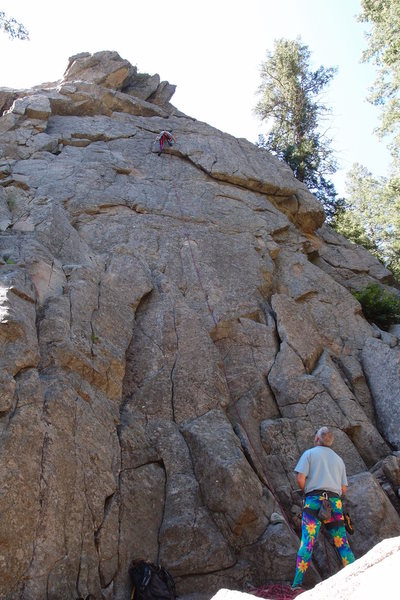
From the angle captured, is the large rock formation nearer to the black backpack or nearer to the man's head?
the black backpack

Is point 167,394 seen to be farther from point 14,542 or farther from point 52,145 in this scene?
point 52,145

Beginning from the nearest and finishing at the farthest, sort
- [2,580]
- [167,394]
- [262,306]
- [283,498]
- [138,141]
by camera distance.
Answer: [2,580] → [283,498] → [167,394] → [262,306] → [138,141]

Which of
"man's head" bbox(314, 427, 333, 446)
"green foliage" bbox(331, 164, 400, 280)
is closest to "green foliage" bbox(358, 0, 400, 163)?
"green foliage" bbox(331, 164, 400, 280)

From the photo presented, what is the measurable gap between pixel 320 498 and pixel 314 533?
44cm

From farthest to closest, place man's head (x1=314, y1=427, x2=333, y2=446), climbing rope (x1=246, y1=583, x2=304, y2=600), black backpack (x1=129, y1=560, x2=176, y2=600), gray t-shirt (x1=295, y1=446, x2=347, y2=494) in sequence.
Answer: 1. man's head (x1=314, y1=427, x2=333, y2=446)
2. gray t-shirt (x1=295, y1=446, x2=347, y2=494)
3. climbing rope (x1=246, y1=583, x2=304, y2=600)
4. black backpack (x1=129, y1=560, x2=176, y2=600)

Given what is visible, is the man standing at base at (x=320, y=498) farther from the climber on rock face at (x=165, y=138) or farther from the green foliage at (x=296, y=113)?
the green foliage at (x=296, y=113)

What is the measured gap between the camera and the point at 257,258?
14.2 metres

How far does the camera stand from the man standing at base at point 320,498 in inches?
277

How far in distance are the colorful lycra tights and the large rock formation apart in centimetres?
62

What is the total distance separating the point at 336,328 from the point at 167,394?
216 inches

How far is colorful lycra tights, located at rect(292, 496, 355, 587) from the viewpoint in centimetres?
696

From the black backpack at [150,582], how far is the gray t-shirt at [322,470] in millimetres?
2124

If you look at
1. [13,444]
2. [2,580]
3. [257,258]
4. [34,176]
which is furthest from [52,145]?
[2,580]

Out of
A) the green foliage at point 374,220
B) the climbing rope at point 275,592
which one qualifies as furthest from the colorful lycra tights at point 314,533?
the green foliage at point 374,220
